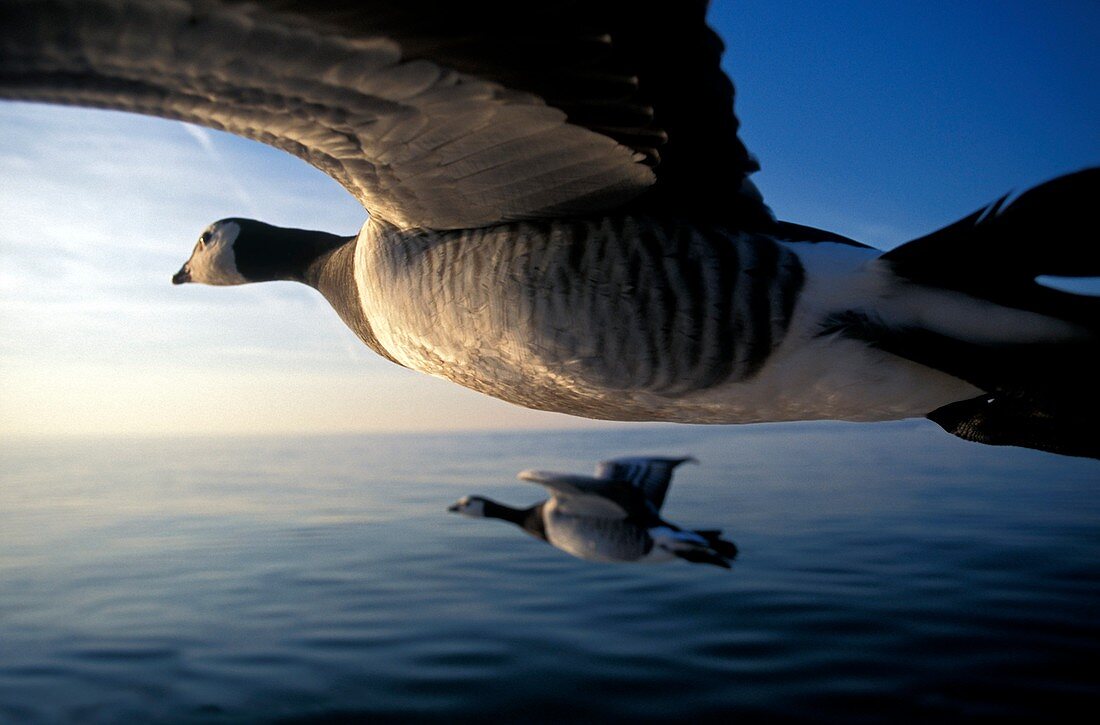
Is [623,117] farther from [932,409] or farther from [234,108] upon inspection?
[932,409]

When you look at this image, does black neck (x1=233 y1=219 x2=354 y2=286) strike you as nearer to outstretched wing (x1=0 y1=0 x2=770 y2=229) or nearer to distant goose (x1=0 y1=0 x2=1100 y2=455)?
distant goose (x1=0 y1=0 x2=1100 y2=455)

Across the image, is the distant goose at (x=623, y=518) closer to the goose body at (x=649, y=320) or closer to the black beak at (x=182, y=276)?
the black beak at (x=182, y=276)

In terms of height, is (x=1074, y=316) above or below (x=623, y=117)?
below

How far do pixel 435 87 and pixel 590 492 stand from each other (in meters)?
8.60

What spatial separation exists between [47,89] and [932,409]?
343 cm

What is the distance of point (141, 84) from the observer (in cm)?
197

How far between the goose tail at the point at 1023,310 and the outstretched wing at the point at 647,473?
781 centimetres

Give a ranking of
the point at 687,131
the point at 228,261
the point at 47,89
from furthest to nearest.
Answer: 1. the point at 228,261
2. the point at 687,131
3. the point at 47,89

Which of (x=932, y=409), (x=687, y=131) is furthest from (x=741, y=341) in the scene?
(x=932, y=409)

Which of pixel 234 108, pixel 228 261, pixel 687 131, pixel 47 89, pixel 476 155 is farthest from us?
pixel 228 261

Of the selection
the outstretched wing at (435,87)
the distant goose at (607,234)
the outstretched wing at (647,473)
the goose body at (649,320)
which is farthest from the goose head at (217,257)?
the outstretched wing at (647,473)

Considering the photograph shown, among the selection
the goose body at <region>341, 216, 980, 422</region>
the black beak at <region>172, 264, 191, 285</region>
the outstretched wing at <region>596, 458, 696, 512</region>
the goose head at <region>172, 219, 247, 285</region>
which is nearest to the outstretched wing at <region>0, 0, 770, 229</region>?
the goose body at <region>341, 216, 980, 422</region>

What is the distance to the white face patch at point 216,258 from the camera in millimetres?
5656

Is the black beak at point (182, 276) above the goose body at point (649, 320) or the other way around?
→ above
